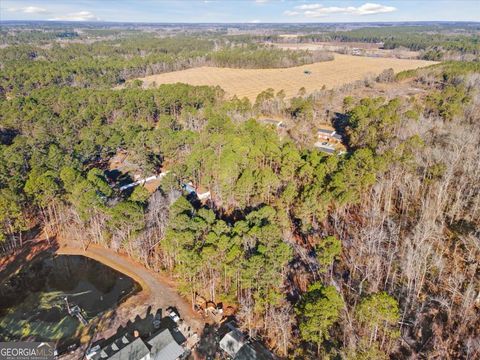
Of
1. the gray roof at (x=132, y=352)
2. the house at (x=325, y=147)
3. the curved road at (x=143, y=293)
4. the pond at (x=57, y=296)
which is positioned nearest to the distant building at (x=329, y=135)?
the house at (x=325, y=147)

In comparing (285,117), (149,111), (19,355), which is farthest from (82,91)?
(19,355)

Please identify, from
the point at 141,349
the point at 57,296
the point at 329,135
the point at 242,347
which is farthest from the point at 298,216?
the point at 329,135

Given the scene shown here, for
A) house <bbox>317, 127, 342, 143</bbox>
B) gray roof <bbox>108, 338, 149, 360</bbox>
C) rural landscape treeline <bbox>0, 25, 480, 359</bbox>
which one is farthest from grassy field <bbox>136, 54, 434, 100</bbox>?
gray roof <bbox>108, 338, 149, 360</bbox>

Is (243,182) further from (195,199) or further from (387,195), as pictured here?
(387,195)

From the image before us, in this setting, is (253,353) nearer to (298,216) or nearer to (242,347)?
(242,347)

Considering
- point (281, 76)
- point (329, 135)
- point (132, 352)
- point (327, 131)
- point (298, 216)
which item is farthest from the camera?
point (281, 76)

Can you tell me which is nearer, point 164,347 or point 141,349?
point 141,349
